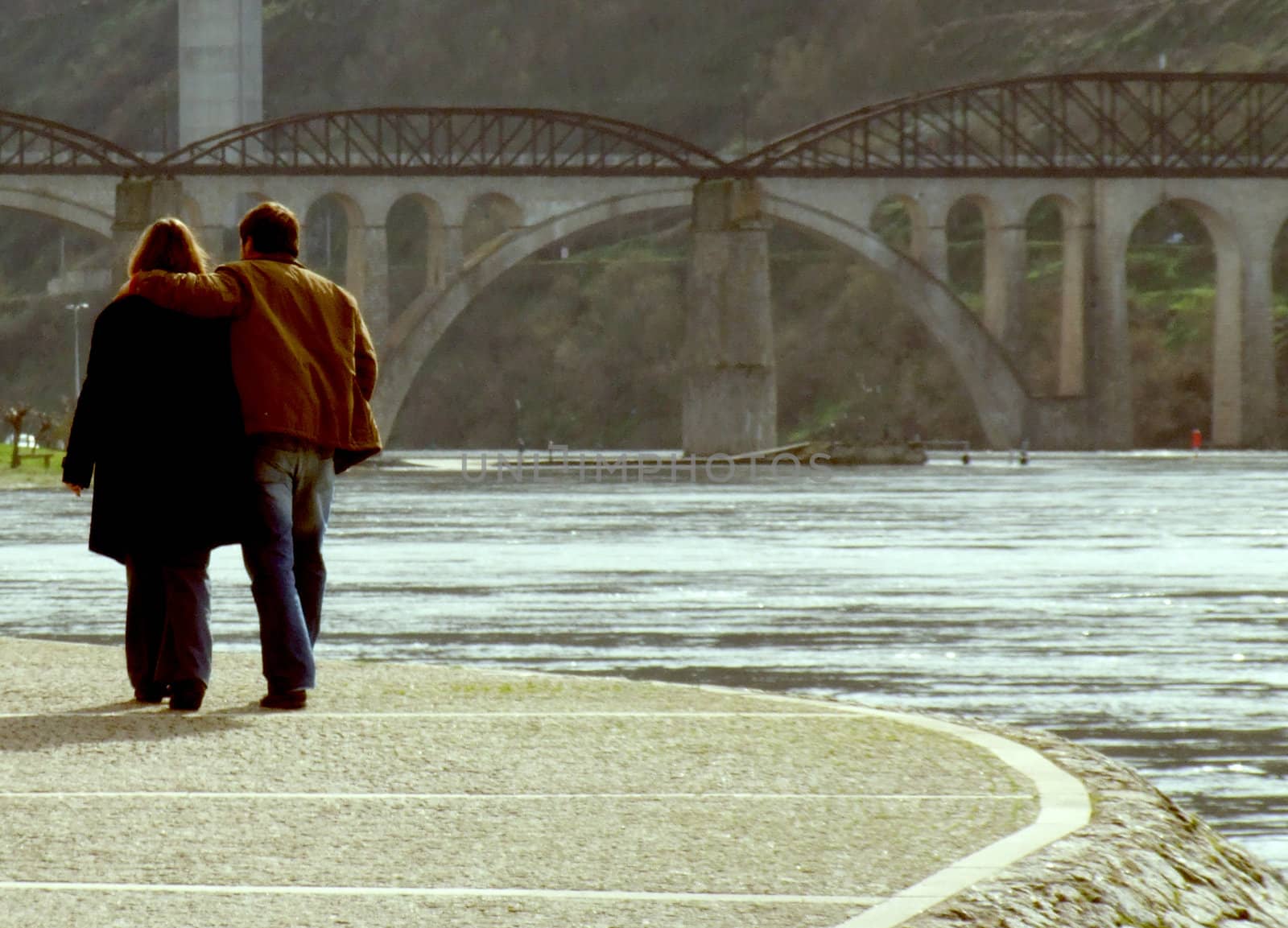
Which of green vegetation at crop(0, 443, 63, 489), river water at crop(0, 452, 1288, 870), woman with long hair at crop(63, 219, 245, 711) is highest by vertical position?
woman with long hair at crop(63, 219, 245, 711)

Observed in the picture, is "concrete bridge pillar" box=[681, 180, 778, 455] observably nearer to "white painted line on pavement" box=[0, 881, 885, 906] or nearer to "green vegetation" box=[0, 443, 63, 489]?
"green vegetation" box=[0, 443, 63, 489]

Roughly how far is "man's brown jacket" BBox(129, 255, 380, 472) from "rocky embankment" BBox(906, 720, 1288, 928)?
372 cm

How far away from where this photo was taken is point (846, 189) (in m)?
121

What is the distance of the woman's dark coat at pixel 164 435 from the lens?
11219 mm

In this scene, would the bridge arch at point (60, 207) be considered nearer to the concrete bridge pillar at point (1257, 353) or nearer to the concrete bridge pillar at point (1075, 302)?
the concrete bridge pillar at point (1075, 302)

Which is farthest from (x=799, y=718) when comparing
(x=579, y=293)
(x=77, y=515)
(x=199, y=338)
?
(x=579, y=293)

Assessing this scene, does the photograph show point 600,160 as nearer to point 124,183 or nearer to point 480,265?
point 480,265

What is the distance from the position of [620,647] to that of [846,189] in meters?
102

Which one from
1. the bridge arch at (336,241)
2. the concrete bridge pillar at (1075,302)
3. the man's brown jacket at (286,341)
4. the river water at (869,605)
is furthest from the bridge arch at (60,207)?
the man's brown jacket at (286,341)

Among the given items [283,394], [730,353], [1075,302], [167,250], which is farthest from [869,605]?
[1075,302]

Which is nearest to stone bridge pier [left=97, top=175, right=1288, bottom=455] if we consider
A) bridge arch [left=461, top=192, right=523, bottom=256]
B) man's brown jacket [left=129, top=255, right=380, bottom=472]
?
bridge arch [left=461, top=192, right=523, bottom=256]

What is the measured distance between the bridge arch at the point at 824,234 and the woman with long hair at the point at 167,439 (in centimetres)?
10713

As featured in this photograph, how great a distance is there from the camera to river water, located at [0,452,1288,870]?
15789 millimetres

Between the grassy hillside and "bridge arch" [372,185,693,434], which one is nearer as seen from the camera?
"bridge arch" [372,185,693,434]
